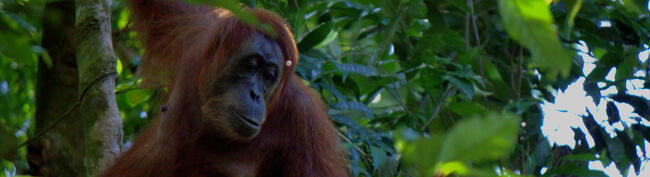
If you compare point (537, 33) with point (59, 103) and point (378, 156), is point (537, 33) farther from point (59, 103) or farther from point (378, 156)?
point (59, 103)

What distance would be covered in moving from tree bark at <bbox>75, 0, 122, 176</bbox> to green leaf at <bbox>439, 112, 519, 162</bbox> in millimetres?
2148

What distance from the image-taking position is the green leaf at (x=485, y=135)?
66 centimetres

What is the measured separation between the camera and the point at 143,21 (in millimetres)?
3516

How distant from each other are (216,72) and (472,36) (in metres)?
2.41

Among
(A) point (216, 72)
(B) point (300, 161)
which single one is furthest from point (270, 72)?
(B) point (300, 161)

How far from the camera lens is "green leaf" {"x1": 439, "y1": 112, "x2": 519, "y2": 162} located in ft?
2.18

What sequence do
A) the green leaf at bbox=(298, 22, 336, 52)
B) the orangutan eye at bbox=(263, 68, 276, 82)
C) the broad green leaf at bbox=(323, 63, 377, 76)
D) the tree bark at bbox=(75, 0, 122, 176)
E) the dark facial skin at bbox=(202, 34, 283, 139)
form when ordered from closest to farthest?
the tree bark at bbox=(75, 0, 122, 176) < the dark facial skin at bbox=(202, 34, 283, 139) < the orangutan eye at bbox=(263, 68, 276, 82) < the green leaf at bbox=(298, 22, 336, 52) < the broad green leaf at bbox=(323, 63, 377, 76)

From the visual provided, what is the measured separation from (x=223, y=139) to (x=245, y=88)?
0.37m

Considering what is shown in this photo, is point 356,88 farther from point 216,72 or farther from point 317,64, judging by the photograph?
point 216,72

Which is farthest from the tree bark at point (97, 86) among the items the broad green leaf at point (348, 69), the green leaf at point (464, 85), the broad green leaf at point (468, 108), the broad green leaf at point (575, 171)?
the broad green leaf at point (575, 171)

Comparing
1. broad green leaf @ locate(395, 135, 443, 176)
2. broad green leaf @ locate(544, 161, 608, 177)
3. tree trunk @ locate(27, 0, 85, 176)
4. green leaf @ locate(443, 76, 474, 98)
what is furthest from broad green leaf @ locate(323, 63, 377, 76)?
broad green leaf @ locate(395, 135, 443, 176)

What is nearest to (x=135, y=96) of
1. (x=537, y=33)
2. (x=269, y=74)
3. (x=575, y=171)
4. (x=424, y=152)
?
(x=269, y=74)

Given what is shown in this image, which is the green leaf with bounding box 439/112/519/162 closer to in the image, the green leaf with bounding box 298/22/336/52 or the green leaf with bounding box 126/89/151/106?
the green leaf with bounding box 298/22/336/52

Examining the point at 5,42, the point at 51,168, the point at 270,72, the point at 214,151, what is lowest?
the point at 51,168
